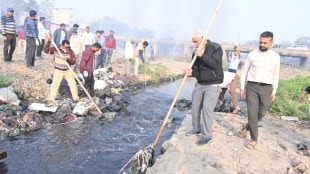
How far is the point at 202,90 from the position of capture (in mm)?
5613

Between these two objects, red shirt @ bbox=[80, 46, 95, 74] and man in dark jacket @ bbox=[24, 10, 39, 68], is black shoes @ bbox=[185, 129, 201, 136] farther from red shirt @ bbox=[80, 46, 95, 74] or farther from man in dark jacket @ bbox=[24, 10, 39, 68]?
man in dark jacket @ bbox=[24, 10, 39, 68]

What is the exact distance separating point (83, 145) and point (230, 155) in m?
3.47

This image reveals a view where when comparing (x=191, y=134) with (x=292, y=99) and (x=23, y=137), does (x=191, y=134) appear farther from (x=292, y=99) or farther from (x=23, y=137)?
(x=292, y=99)

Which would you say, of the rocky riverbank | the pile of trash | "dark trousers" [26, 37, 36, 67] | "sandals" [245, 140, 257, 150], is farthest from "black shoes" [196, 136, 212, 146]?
"dark trousers" [26, 37, 36, 67]

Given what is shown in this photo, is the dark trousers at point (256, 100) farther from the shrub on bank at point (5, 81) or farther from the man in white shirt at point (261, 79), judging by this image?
the shrub on bank at point (5, 81)

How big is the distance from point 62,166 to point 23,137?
1.95 m

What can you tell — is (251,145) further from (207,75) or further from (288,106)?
(288,106)

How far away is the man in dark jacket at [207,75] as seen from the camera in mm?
5324

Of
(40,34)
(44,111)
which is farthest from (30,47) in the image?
(44,111)

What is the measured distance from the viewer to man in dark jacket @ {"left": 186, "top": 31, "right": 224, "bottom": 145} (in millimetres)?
5324

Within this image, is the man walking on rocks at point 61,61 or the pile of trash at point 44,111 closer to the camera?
the pile of trash at point 44,111

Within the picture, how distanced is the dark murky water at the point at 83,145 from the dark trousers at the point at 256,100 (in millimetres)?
2358

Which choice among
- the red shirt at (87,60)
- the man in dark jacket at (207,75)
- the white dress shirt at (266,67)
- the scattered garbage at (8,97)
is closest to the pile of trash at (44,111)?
the scattered garbage at (8,97)

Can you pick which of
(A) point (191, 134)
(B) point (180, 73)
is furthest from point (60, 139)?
(B) point (180, 73)
